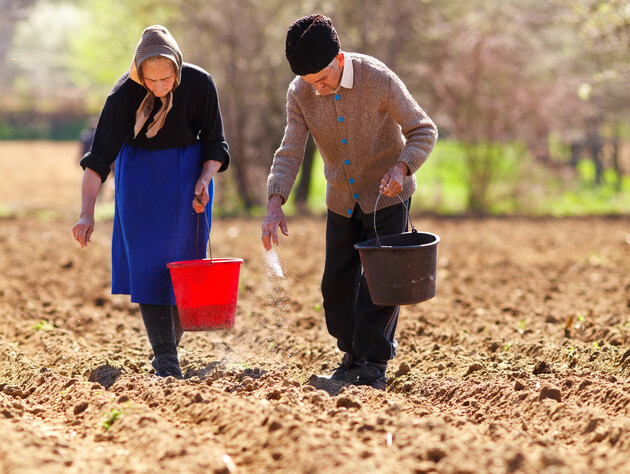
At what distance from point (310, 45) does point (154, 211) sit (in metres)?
1.24

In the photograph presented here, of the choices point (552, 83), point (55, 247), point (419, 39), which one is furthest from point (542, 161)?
point (55, 247)

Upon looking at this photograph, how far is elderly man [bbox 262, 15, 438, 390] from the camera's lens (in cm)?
418

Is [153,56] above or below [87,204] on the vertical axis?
above

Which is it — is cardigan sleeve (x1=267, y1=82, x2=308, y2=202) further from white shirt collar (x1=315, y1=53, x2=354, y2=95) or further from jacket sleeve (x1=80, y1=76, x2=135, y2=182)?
jacket sleeve (x1=80, y1=76, x2=135, y2=182)

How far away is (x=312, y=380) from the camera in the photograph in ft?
15.0

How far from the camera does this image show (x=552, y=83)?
55.3ft

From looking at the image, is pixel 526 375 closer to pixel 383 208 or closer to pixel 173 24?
pixel 383 208

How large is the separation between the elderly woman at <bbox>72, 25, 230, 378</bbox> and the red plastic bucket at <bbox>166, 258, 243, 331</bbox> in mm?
189

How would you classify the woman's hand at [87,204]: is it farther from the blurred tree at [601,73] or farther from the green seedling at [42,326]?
the blurred tree at [601,73]

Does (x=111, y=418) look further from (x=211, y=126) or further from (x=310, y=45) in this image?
(x=310, y=45)

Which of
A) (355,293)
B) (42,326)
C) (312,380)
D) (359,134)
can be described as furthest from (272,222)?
(42,326)

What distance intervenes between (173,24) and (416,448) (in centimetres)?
1290

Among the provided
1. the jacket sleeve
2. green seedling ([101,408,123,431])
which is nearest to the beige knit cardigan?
the jacket sleeve

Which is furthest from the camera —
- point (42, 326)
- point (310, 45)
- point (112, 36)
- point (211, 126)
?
point (112, 36)
